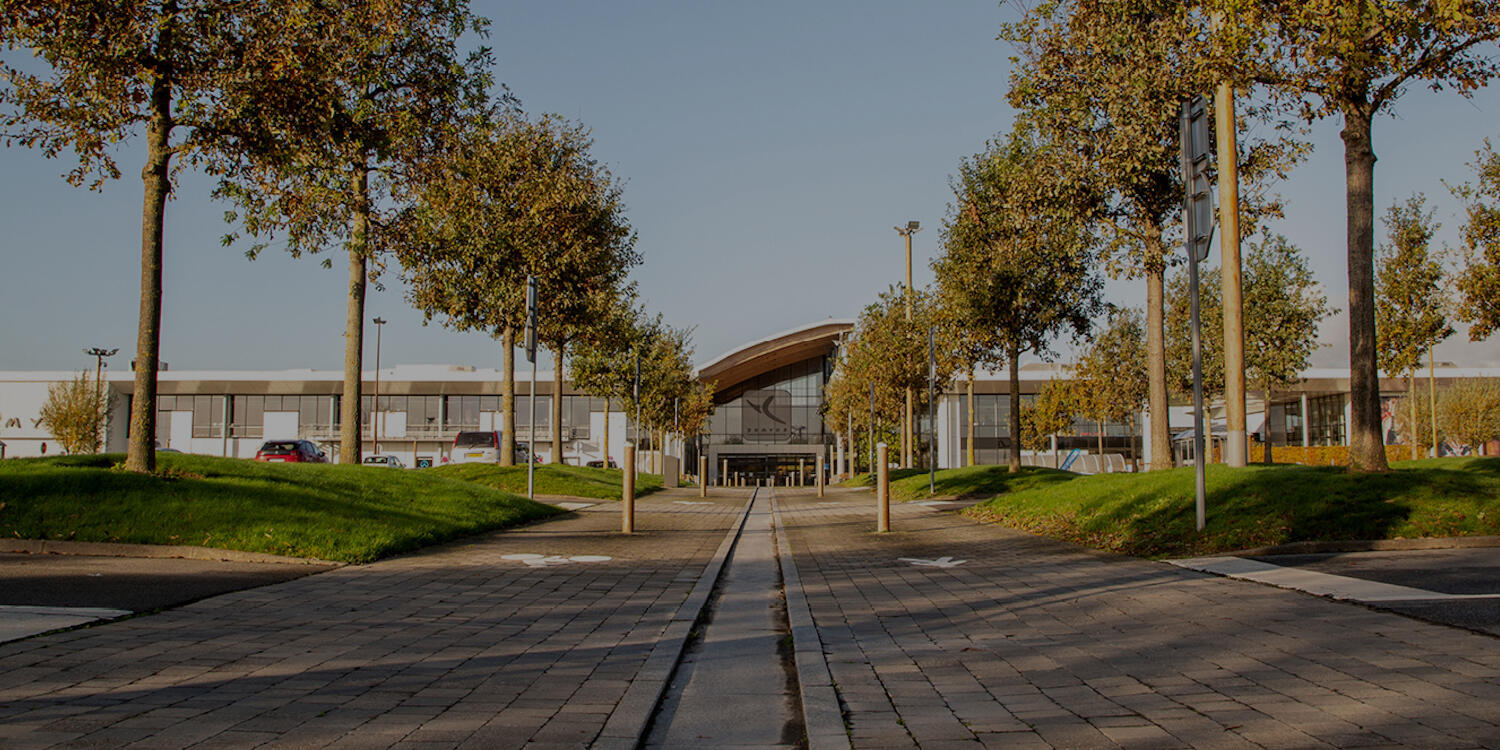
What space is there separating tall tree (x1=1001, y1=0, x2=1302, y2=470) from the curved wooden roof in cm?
5513

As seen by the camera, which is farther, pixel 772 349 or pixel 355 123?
pixel 772 349

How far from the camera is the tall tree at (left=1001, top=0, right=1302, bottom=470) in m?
19.1

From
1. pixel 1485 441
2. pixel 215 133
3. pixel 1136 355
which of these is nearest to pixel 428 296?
pixel 215 133

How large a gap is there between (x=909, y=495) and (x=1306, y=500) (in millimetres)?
18000

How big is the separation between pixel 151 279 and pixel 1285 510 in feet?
44.8

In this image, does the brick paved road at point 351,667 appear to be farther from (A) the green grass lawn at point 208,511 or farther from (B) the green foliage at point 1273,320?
(B) the green foliage at point 1273,320

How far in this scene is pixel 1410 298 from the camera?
1244 inches

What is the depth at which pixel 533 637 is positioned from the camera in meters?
6.55

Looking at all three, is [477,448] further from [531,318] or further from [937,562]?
[937,562]

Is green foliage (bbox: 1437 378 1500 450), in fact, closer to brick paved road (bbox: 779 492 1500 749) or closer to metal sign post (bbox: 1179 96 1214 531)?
metal sign post (bbox: 1179 96 1214 531)

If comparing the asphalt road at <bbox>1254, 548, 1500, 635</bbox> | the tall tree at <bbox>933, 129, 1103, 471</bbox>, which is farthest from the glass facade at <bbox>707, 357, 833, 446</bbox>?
the asphalt road at <bbox>1254, 548, 1500, 635</bbox>

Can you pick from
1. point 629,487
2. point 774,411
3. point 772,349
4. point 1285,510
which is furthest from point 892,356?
point 774,411

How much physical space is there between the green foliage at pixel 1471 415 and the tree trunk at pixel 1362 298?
1946 inches

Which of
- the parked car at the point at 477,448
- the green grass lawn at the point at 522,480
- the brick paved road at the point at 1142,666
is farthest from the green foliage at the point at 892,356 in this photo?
the brick paved road at the point at 1142,666
